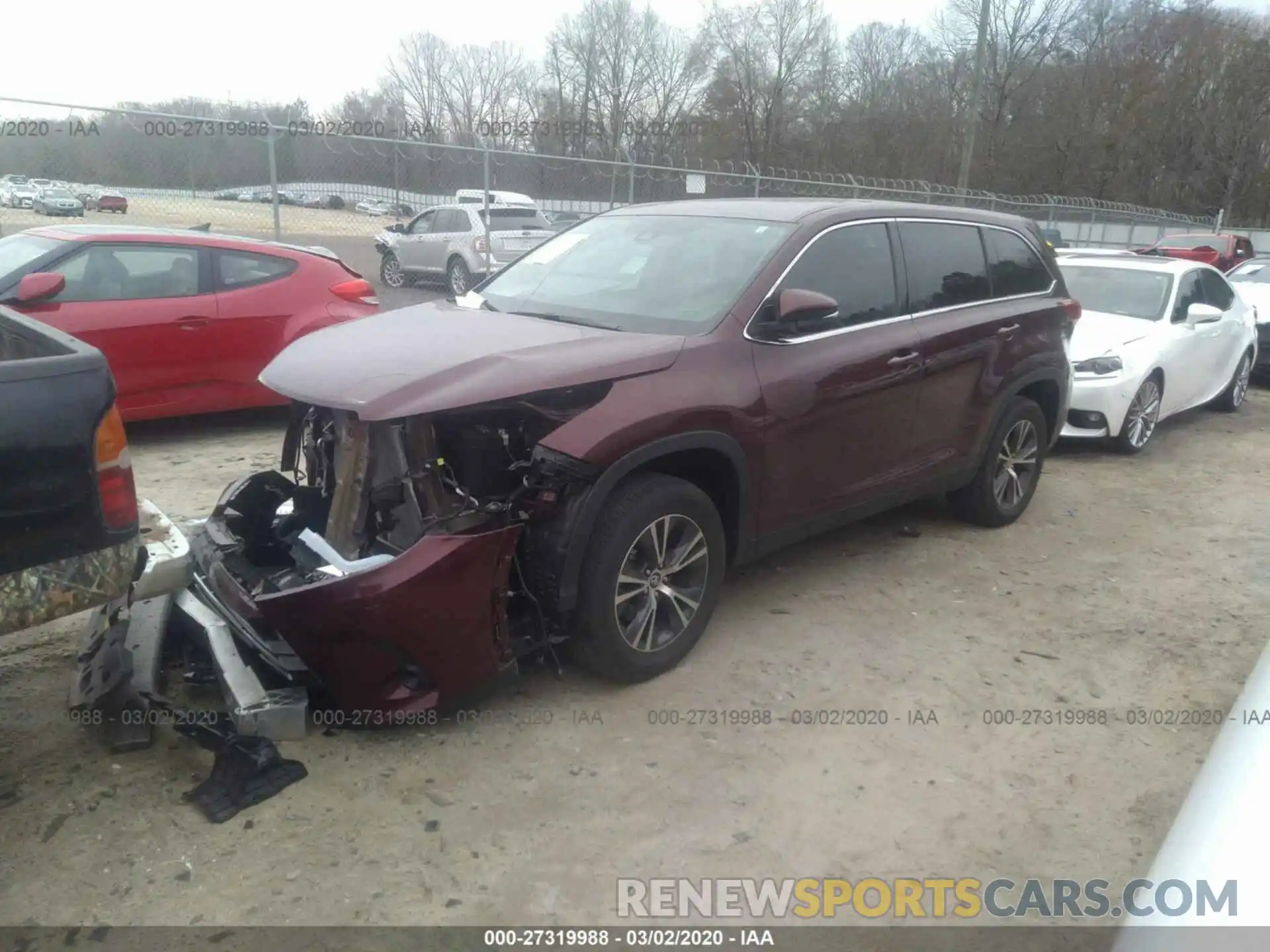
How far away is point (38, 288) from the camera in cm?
605

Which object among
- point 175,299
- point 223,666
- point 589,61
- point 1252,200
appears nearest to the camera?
point 223,666

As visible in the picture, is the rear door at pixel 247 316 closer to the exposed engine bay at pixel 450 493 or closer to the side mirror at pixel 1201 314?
the exposed engine bay at pixel 450 493

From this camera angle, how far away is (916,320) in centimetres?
492

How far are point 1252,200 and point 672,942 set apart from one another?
56.1 m

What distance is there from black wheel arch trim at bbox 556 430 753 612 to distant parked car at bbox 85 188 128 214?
352 inches

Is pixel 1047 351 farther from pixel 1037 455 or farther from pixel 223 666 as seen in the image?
pixel 223 666

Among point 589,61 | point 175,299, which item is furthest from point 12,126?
point 589,61

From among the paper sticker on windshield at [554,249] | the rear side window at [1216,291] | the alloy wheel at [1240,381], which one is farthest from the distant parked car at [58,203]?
the alloy wheel at [1240,381]

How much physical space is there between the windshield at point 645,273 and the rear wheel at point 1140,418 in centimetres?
492

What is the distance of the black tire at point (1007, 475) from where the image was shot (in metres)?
5.68

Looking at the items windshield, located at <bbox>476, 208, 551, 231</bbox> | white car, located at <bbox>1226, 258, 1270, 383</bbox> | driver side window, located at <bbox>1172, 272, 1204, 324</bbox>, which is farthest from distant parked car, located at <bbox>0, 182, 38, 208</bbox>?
white car, located at <bbox>1226, 258, 1270, 383</bbox>

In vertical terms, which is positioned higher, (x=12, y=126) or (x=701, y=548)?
(x=12, y=126)

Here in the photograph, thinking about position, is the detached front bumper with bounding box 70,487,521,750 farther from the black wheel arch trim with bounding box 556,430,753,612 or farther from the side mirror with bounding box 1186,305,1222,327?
the side mirror with bounding box 1186,305,1222,327

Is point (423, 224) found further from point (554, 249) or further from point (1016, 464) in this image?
point (1016, 464)
